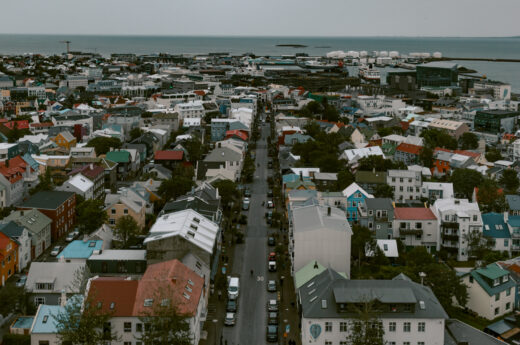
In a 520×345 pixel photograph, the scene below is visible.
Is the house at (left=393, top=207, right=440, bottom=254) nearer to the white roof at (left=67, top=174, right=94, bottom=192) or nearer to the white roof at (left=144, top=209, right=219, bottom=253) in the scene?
the white roof at (left=144, top=209, right=219, bottom=253)

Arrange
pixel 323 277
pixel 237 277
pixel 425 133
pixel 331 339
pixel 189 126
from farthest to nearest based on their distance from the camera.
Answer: pixel 189 126, pixel 425 133, pixel 237 277, pixel 323 277, pixel 331 339

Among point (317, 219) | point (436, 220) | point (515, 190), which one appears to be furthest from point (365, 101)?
point (317, 219)

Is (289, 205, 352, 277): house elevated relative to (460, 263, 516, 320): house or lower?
elevated

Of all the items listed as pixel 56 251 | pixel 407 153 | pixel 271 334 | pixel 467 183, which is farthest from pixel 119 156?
pixel 271 334

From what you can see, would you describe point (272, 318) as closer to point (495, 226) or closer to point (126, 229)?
point (126, 229)

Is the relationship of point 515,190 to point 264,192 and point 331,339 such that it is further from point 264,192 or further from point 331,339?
point 331,339

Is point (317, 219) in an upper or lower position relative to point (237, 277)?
upper

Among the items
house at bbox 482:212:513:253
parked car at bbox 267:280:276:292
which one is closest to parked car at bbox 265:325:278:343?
parked car at bbox 267:280:276:292
